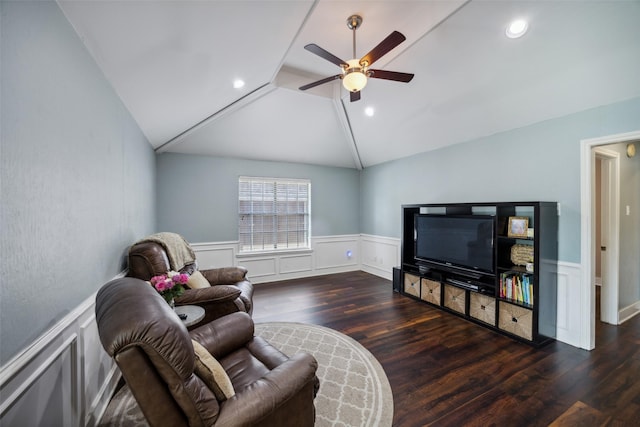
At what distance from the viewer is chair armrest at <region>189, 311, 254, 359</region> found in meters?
1.70

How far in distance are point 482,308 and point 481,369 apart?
1.06 meters

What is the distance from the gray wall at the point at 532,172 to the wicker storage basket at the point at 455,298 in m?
1.18

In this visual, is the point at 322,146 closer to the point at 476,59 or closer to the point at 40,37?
the point at 476,59

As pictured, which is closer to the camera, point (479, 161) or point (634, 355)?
point (634, 355)

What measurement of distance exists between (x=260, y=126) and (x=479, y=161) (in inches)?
135

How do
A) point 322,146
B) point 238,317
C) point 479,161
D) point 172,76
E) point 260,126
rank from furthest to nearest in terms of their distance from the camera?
point 322,146
point 260,126
point 479,161
point 172,76
point 238,317

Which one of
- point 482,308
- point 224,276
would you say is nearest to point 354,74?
point 224,276

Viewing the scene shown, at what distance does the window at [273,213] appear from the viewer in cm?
520

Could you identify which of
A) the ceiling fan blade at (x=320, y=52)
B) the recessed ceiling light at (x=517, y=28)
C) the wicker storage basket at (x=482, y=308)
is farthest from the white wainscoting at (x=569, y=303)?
the ceiling fan blade at (x=320, y=52)

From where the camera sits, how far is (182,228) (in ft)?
15.1

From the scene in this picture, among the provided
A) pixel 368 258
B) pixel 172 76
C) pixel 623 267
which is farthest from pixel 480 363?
pixel 172 76

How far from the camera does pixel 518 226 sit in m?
3.04

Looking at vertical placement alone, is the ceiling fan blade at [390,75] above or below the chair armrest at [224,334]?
above

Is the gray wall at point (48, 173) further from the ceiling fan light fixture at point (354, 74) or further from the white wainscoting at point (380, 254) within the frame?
the white wainscoting at point (380, 254)
